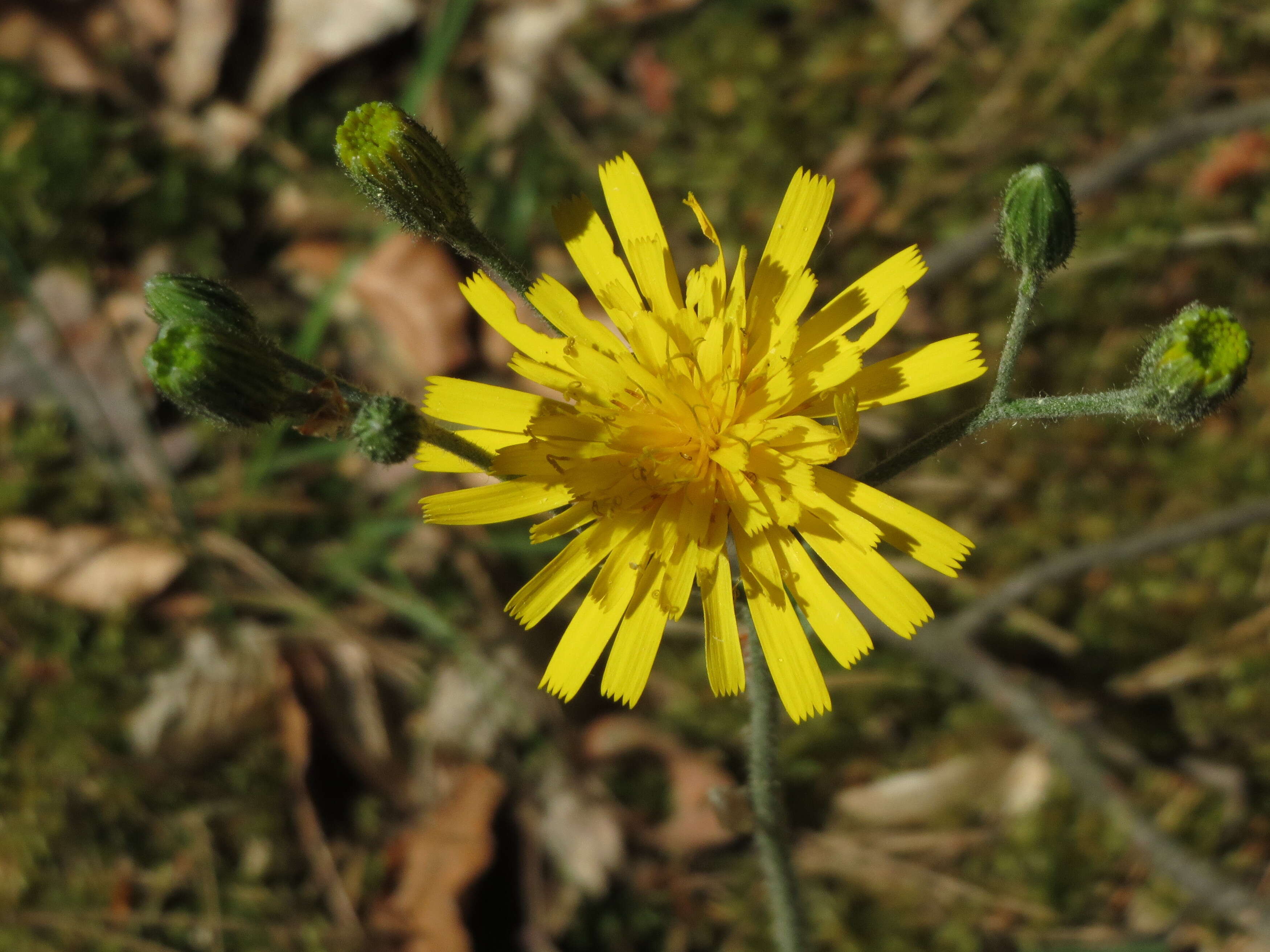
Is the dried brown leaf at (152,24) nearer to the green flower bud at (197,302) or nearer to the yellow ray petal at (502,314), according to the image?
the green flower bud at (197,302)

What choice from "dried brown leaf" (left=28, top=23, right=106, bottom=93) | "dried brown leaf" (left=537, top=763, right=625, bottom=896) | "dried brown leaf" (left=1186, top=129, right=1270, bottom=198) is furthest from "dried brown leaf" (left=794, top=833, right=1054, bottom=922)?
"dried brown leaf" (left=28, top=23, right=106, bottom=93)

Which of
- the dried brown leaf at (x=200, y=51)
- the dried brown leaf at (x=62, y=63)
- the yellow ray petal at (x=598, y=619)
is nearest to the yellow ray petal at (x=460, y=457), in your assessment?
the yellow ray petal at (x=598, y=619)

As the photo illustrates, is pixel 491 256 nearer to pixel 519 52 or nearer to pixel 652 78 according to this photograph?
pixel 652 78

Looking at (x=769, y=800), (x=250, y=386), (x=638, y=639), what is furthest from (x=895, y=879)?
(x=250, y=386)

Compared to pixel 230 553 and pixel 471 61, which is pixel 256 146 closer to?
pixel 471 61

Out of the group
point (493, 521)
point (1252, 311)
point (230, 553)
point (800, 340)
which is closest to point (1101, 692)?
point (1252, 311)

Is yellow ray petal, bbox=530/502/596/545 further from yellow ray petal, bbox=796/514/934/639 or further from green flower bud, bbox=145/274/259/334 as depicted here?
green flower bud, bbox=145/274/259/334
